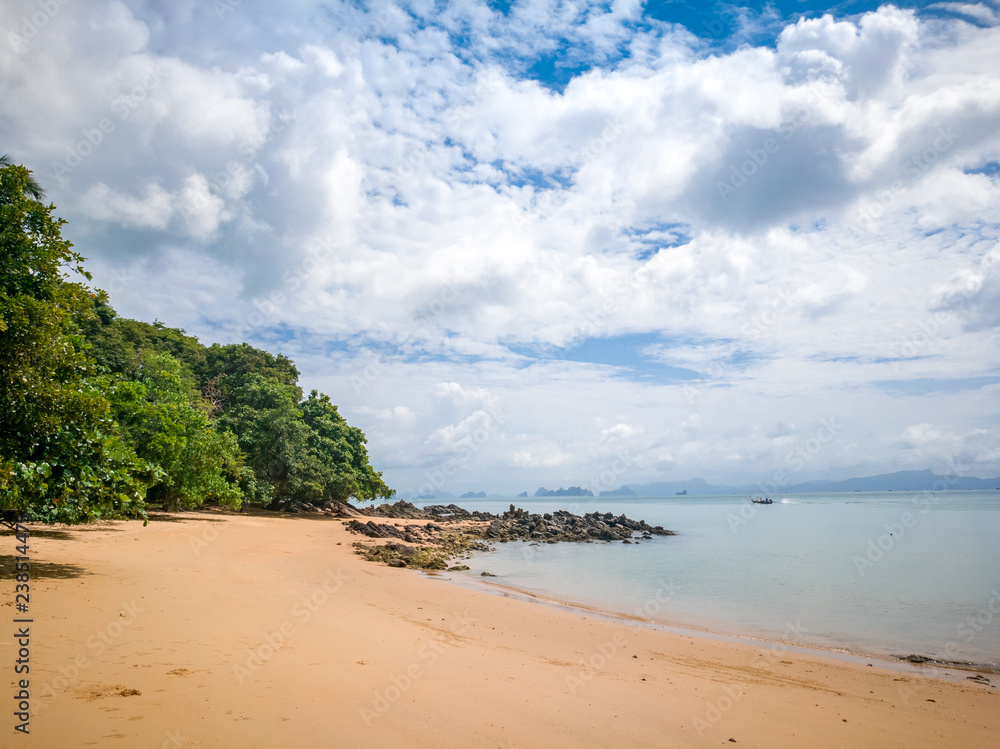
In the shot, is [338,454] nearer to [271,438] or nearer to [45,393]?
[271,438]

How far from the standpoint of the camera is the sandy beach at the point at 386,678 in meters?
5.18

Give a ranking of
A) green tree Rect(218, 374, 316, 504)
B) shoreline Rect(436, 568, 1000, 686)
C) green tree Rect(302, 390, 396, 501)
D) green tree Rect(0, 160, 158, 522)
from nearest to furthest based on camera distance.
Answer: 1. green tree Rect(0, 160, 158, 522)
2. shoreline Rect(436, 568, 1000, 686)
3. green tree Rect(218, 374, 316, 504)
4. green tree Rect(302, 390, 396, 501)

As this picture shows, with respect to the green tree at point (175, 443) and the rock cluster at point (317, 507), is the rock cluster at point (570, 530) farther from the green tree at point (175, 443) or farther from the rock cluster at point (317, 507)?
the green tree at point (175, 443)

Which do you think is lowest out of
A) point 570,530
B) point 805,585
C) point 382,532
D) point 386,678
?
point 570,530

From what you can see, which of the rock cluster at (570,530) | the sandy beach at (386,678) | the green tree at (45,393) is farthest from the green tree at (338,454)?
the green tree at (45,393)

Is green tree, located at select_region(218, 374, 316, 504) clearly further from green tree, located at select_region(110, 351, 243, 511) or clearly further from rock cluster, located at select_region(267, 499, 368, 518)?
green tree, located at select_region(110, 351, 243, 511)

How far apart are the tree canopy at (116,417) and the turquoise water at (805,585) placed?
538 inches

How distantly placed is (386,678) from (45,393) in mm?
7460

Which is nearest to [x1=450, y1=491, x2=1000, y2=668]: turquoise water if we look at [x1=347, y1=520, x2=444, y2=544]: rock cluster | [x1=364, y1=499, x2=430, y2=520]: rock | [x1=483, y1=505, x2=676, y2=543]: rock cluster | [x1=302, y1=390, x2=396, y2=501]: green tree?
[x1=347, y1=520, x2=444, y2=544]: rock cluster

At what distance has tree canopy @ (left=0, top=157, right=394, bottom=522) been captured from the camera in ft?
29.6

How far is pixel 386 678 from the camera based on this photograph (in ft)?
22.7

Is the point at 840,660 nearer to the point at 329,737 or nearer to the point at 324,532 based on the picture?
the point at 329,737

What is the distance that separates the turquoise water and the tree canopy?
13677 mm

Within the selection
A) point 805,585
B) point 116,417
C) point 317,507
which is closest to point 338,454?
point 317,507
